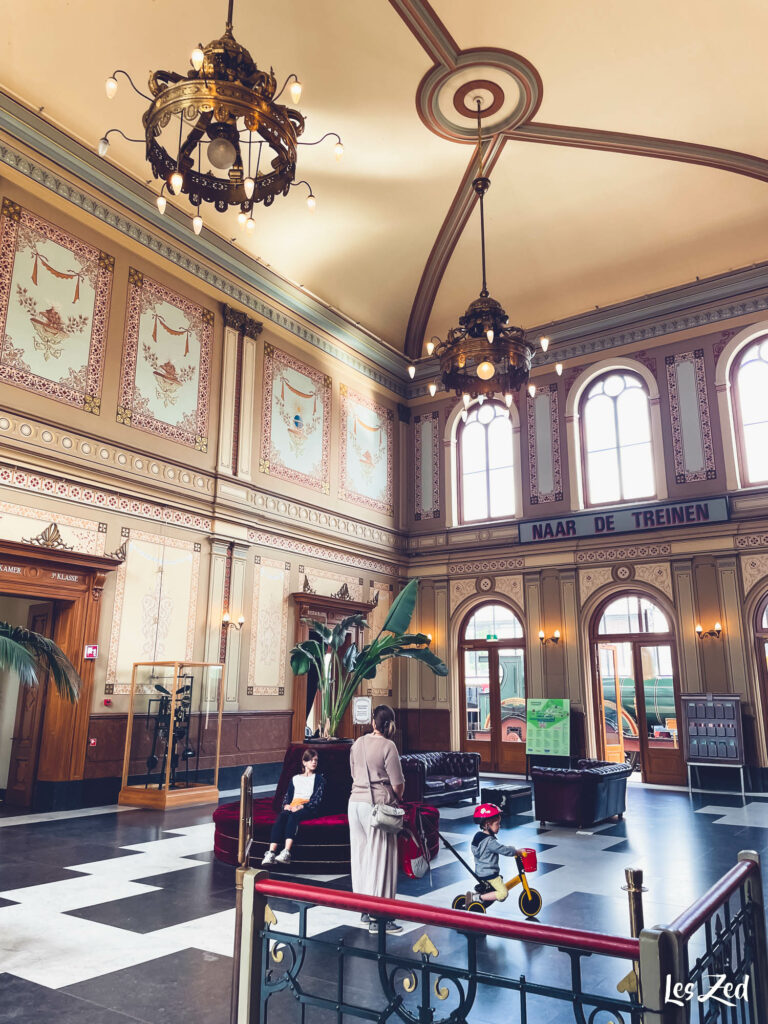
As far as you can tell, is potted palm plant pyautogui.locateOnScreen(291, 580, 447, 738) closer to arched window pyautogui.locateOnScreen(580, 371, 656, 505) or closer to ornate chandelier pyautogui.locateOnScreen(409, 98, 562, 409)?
ornate chandelier pyautogui.locateOnScreen(409, 98, 562, 409)

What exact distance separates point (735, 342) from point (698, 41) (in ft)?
17.6

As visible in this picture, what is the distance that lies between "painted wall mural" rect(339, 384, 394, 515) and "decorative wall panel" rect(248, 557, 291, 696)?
8.61 ft

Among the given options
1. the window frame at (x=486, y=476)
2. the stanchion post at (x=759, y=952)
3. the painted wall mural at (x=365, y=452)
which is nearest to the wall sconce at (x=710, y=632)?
the window frame at (x=486, y=476)

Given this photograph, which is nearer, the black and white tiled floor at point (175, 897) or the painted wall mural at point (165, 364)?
the black and white tiled floor at point (175, 897)

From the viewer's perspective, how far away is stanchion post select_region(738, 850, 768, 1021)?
262 centimetres

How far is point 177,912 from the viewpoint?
195 inches

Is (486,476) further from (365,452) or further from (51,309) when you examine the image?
(51,309)

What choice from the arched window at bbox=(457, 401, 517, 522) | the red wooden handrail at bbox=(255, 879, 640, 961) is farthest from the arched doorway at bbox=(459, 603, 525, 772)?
the red wooden handrail at bbox=(255, 879, 640, 961)

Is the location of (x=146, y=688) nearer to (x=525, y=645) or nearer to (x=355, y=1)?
(x=525, y=645)

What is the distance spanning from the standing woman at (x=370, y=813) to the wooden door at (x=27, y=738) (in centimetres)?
595

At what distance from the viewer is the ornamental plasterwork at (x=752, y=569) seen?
504 inches

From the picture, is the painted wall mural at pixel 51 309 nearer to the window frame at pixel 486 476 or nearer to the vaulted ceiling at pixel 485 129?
the vaulted ceiling at pixel 485 129

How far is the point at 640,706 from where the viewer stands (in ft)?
44.7

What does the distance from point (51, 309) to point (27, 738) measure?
551 cm
